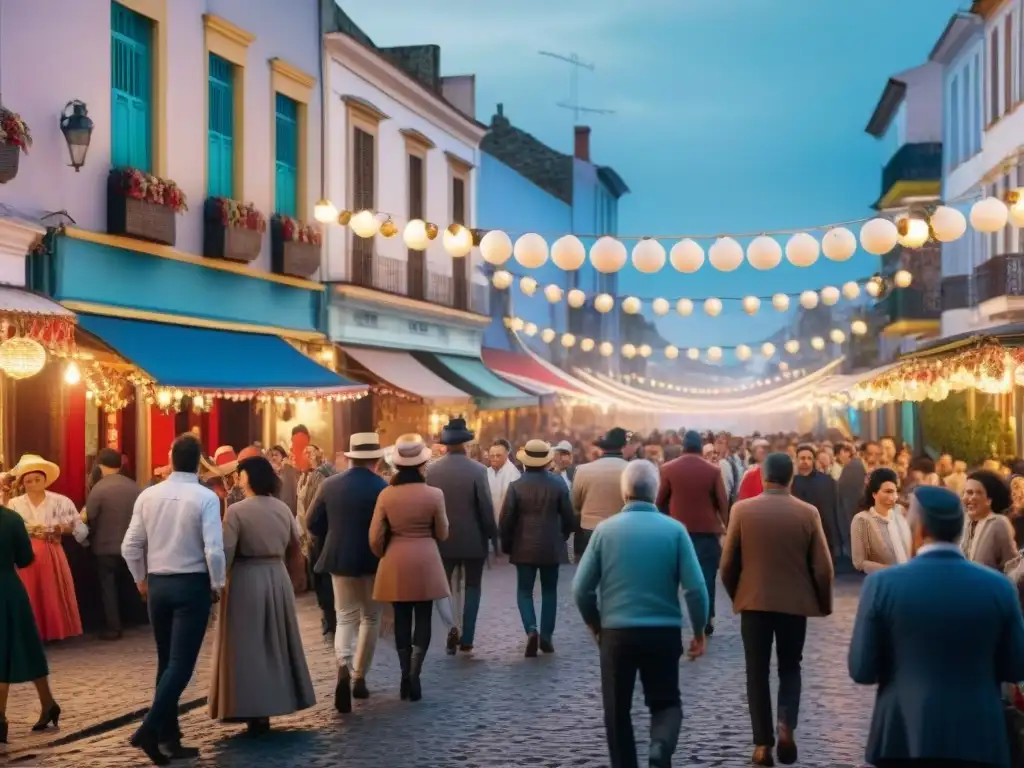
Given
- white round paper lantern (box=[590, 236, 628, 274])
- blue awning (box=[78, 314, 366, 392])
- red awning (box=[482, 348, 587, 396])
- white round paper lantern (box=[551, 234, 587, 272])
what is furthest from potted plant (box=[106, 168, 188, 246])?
red awning (box=[482, 348, 587, 396])

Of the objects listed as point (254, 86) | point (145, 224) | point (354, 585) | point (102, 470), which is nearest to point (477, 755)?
point (354, 585)

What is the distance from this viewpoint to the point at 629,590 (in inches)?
308

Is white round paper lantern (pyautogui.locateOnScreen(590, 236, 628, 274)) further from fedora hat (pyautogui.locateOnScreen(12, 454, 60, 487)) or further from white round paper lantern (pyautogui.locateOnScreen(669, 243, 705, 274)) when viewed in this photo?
fedora hat (pyautogui.locateOnScreen(12, 454, 60, 487))

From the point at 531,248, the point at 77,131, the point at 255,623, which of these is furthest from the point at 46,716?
the point at 531,248

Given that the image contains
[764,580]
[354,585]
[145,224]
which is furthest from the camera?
[145,224]

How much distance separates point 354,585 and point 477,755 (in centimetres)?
257

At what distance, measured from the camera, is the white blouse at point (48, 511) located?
13.4 m

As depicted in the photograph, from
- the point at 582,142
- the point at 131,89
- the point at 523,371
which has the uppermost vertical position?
the point at 582,142

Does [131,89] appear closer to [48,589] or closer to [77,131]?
[77,131]

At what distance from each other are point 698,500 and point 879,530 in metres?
4.06

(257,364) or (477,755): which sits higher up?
(257,364)

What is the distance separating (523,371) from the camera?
129 feet

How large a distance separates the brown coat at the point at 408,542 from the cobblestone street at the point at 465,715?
0.78m

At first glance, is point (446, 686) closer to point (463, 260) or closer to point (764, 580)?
point (764, 580)
